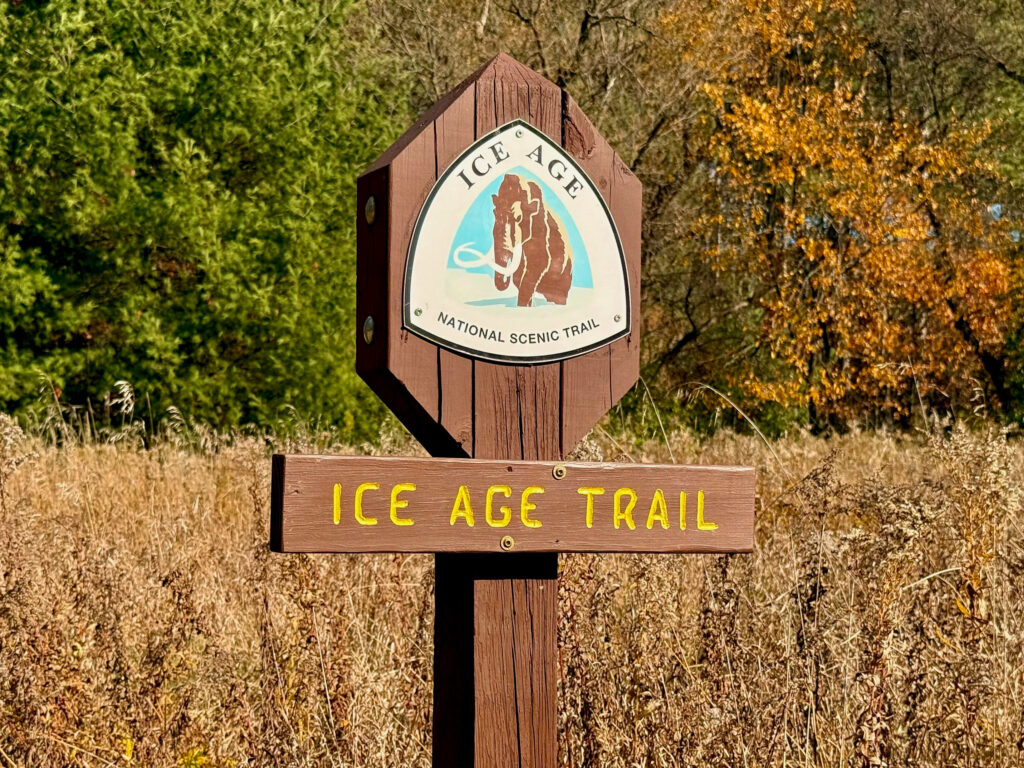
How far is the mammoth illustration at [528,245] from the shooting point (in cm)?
239

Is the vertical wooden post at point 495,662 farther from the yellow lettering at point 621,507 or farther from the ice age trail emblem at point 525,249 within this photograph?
the ice age trail emblem at point 525,249

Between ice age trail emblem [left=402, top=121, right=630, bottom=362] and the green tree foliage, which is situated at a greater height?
the green tree foliage

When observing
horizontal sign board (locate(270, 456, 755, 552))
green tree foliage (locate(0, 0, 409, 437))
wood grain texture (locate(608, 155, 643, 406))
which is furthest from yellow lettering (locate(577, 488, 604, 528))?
green tree foliage (locate(0, 0, 409, 437))

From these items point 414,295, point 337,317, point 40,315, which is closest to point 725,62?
point 337,317

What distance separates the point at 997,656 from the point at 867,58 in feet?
60.9

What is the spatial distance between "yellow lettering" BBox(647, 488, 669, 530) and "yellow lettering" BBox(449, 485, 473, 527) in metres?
0.39

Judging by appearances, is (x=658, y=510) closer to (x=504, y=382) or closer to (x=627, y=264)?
(x=504, y=382)

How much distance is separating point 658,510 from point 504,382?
0.40 m

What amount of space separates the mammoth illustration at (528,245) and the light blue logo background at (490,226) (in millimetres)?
11

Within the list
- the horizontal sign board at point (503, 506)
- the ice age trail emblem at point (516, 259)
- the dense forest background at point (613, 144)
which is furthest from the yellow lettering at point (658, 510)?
the dense forest background at point (613, 144)

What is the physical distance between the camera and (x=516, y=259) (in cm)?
239

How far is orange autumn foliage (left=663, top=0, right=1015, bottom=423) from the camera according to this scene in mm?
17062

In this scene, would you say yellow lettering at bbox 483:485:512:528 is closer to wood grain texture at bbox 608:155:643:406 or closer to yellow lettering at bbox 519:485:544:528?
yellow lettering at bbox 519:485:544:528

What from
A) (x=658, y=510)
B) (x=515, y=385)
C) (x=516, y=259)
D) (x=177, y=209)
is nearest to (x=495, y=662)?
(x=658, y=510)
